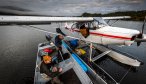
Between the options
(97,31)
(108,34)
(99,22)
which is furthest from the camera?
(99,22)

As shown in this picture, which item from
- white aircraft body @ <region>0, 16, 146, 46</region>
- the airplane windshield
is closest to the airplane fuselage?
white aircraft body @ <region>0, 16, 146, 46</region>

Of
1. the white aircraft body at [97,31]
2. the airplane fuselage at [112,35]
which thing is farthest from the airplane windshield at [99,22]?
the airplane fuselage at [112,35]

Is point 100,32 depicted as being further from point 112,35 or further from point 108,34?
point 112,35

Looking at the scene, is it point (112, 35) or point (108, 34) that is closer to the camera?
point (112, 35)

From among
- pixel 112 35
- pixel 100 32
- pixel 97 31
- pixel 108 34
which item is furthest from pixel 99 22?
pixel 112 35

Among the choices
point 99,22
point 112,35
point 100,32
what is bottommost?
point 112,35

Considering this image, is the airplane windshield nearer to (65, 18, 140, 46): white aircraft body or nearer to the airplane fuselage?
(65, 18, 140, 46): white aircraft body

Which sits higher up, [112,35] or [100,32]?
[100,32]

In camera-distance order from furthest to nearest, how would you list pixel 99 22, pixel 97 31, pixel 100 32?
pixel 99 22
pixel 97 31
pixel 100 32

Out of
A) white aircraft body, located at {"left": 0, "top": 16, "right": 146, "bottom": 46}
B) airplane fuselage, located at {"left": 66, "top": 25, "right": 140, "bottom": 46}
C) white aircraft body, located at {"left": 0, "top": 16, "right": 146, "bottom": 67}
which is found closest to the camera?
white aircraft body, located at {"left": 0, "top": 16, "right": 146, "bottom": 46}

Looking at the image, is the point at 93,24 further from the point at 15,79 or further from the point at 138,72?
the point at 15,79

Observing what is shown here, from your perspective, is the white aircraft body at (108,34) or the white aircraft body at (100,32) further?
the white aircraft body at (108,34)

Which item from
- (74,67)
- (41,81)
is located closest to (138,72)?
(74,67)

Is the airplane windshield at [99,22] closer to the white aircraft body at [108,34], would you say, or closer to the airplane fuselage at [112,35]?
the white aircraft body at [108,34]
